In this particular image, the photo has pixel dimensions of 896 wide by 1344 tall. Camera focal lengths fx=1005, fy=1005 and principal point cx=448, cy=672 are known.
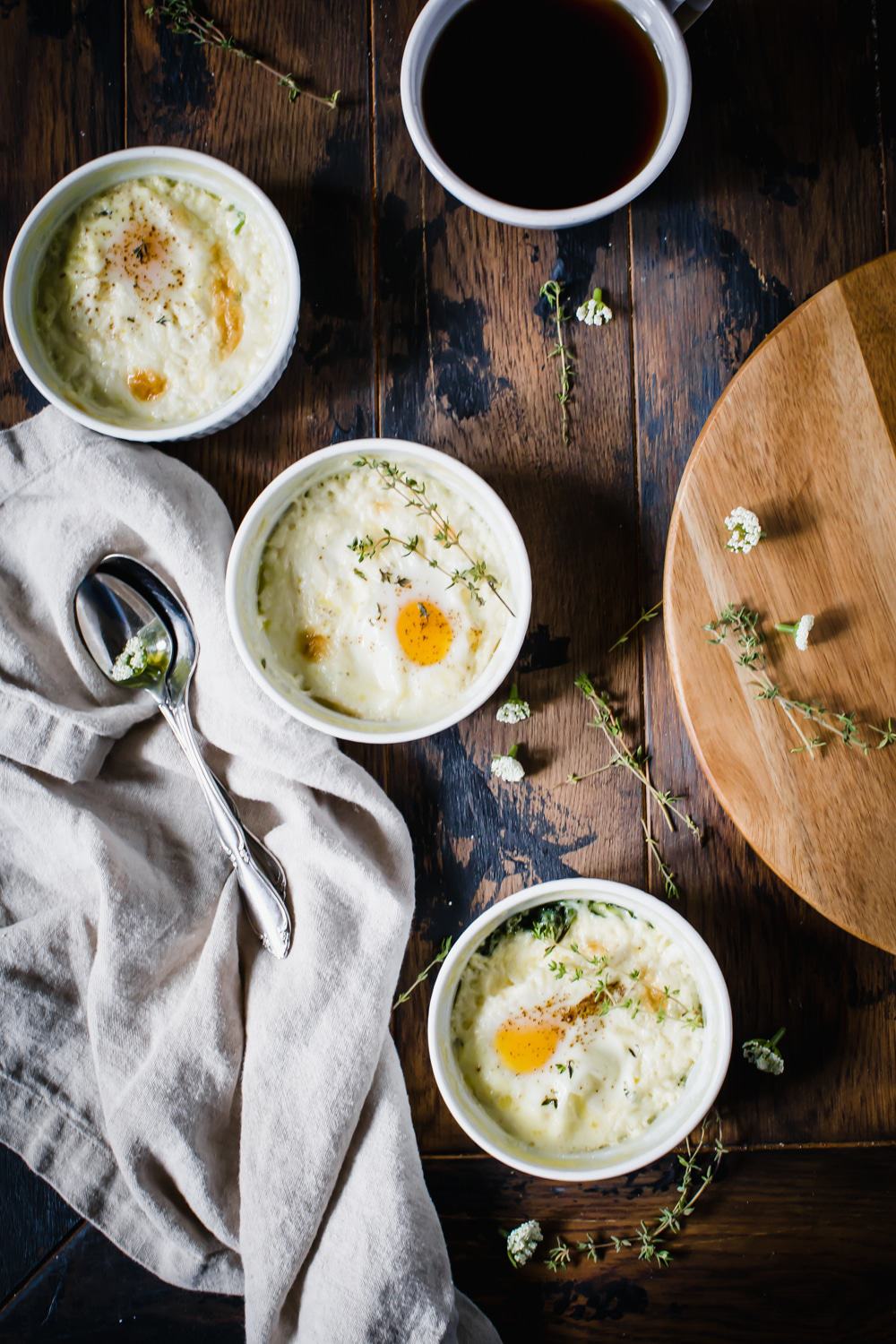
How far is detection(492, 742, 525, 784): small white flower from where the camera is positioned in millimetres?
1972

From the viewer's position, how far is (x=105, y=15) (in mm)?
2057

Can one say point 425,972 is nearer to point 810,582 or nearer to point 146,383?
point 810,582

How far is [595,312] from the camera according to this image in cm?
200

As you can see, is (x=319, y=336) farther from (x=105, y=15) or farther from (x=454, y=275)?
(x=105, y=15)

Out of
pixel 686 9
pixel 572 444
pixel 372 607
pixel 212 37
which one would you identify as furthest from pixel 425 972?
pixel 212 37

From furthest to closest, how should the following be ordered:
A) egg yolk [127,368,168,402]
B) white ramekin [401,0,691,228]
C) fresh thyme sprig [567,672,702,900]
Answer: fresh thyme sprig [567,672,702,900]
egg yolk [127,368,168,402]
white ramekin [401,0,691,228]

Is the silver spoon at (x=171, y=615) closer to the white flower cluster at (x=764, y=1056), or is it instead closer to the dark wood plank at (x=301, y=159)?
the dark wood plank at (x=301, y=159)

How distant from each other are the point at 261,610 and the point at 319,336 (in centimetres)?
61

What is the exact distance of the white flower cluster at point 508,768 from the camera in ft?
6.47

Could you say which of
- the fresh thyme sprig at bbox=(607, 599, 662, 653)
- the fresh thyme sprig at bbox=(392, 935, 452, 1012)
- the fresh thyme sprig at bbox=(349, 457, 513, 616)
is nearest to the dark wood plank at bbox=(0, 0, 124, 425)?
the fresh thyme sprig at bbox=(349, 457, 513, 616)

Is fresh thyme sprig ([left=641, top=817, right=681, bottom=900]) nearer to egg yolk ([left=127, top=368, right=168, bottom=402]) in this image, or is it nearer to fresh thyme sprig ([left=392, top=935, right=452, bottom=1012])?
fresh thyme sprig ([left=392, top=935, right=452, bottom=1012])

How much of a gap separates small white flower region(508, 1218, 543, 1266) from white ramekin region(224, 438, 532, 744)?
1006 mm

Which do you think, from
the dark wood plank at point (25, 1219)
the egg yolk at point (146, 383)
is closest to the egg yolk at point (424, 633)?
the egg yolk at point (146, 383)

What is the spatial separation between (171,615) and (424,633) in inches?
19.7
